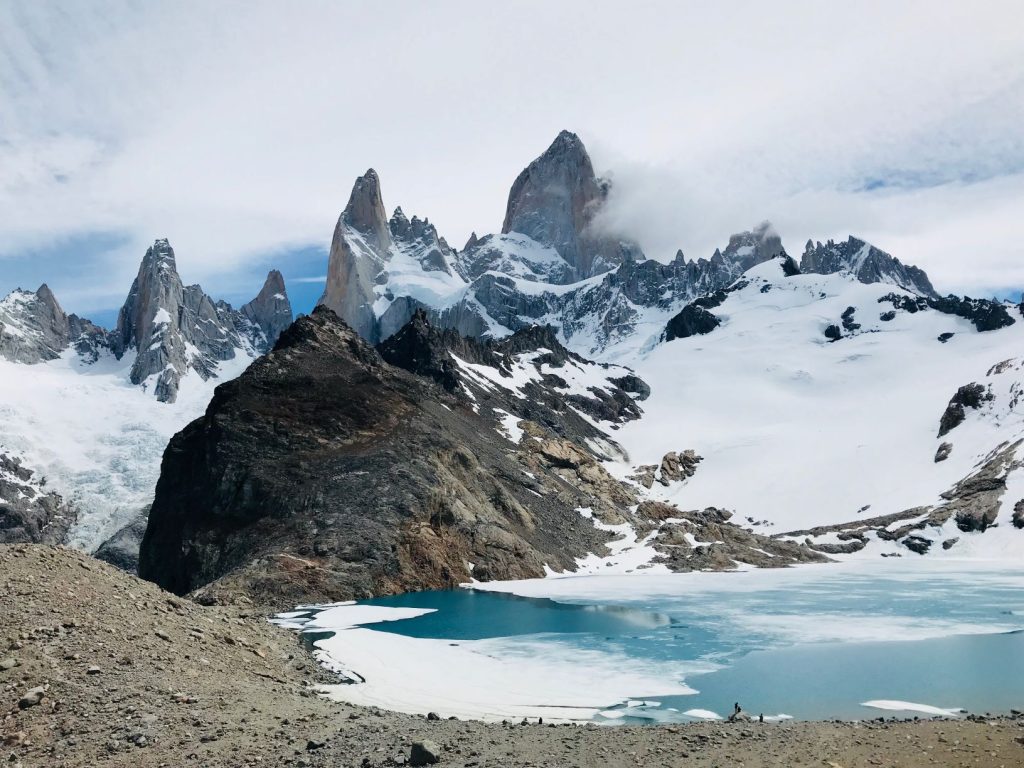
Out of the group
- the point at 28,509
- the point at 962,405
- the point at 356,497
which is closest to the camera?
the point at 356,497

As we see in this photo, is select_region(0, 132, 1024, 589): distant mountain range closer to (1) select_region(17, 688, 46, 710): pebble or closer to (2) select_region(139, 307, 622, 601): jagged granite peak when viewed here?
(2) select_region(139, 307, 622, 601): jagged granite peak

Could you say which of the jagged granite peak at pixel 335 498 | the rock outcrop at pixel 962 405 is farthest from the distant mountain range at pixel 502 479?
the rock outcrop at pixel 962 405

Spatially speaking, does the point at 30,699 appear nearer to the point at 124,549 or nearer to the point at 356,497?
the point at 356,497

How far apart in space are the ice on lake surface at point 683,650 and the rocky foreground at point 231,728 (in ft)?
13.6

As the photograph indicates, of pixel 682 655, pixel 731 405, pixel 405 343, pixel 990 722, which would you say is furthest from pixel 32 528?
pixel 990 722

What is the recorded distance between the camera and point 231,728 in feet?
63.3

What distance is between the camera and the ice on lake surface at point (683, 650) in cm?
2689

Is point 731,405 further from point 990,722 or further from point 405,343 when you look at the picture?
point 990,722

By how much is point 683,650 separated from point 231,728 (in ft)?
84.2

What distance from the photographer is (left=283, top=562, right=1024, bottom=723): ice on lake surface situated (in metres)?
26.9

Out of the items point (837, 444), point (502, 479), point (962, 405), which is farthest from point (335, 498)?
point (962, 405)

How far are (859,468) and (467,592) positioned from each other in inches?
3761

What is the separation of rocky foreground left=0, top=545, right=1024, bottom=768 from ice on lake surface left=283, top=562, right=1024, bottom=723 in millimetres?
4146

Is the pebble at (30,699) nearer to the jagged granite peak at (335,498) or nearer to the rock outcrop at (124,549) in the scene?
the jagged granite peak at (335,498)
